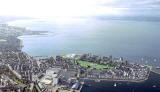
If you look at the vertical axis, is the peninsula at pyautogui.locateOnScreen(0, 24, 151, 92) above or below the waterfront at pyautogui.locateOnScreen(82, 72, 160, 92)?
above

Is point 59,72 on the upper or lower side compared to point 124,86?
upper

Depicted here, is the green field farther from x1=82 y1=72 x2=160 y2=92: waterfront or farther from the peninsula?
x1=82 y1=72 x2=160 y2=92: waterfront

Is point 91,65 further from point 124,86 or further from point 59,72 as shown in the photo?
point 124,86

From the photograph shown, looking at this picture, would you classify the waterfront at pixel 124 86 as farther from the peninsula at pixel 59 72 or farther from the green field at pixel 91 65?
the green field at pixel 91 65

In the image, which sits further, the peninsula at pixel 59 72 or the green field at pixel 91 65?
the green field at pixel 91 65

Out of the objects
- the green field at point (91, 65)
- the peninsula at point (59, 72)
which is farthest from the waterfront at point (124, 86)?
the green field at point (91, 65)

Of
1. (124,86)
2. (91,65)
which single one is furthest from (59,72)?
(124,86)

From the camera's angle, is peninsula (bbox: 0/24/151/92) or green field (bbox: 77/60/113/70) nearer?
peninsula (bbox: 0/24/151/92)

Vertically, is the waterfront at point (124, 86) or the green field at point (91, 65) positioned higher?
the green field at point (91, 65)

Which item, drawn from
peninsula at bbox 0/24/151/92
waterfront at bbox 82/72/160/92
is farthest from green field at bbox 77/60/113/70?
waterfront at bbox 82/72/160/92

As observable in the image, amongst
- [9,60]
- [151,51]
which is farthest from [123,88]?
[151,51]

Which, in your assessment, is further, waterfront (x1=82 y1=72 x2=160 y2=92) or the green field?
the green field
